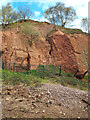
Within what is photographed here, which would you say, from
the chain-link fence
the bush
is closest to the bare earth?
the chain-link fence

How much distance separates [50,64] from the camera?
13.6m

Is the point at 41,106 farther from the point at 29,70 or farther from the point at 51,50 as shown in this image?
the point at 51,50

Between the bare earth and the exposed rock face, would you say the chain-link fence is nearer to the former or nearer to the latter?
the exposed rock face

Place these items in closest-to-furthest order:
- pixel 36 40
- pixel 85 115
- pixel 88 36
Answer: pixel 85 115
pixel 36 40
pixel 88 36

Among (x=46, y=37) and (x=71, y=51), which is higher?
(x=46, y=37)

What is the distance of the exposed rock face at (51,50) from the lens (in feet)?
41.5

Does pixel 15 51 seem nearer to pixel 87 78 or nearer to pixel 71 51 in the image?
pixel 71 51

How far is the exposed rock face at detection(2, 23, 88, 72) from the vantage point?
12641mm

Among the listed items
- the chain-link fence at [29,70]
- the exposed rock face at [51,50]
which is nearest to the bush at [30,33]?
the exposed rock face at [51,50]

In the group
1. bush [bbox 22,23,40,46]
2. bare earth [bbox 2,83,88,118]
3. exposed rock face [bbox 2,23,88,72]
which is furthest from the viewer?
bush [bbox 22,23,40,46]

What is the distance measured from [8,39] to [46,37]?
4.85 meters

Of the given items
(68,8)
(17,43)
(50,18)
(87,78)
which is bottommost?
(87,78)

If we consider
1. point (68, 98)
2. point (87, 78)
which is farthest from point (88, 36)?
point (68, 98)

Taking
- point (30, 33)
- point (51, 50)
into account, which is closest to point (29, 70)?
point (51, 50)
